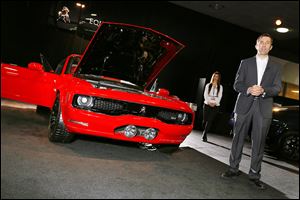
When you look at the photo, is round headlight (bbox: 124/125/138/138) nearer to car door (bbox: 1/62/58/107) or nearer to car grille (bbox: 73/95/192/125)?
car grille (bbox: 73/95/192/125)

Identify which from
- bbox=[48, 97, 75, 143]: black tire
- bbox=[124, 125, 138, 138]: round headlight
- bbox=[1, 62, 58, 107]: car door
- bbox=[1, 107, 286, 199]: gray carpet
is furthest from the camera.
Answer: bbox=[48, 97, 75, 143]: black tire

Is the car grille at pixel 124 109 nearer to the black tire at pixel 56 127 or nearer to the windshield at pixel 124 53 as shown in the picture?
the black tire at pixel 56 127

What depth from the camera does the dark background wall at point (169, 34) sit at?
1144 millimetres

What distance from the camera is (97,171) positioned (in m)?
1.05

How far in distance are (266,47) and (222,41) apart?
759mm

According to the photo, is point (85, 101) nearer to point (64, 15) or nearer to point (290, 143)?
point (64, 15)

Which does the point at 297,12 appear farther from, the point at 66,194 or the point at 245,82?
the point at 66,194

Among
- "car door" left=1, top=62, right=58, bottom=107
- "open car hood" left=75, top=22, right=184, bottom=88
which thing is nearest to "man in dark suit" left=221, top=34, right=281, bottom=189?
"open car hood" left=75, top=22, right=184, bottom=88

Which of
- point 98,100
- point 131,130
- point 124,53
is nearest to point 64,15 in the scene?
point 98,100

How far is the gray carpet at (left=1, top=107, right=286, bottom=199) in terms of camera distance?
75cm

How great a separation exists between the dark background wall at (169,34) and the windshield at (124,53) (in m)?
0.10

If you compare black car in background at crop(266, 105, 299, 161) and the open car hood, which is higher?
the open car hood

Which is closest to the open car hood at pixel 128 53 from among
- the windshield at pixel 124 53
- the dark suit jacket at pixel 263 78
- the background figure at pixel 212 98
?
the windshield at pixel 124 53

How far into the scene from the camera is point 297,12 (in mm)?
4203
